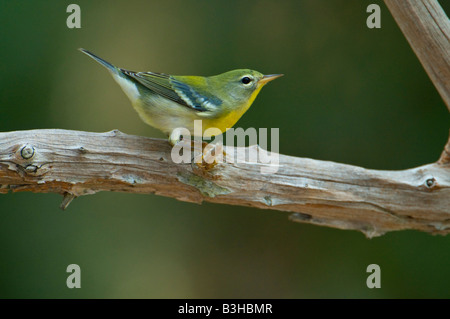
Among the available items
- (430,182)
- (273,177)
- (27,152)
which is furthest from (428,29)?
(27,152)

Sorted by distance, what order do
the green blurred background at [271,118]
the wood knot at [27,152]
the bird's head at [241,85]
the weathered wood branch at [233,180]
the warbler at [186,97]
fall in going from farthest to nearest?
the green blurred background at [271,118] → the bird's head at [241,85] → the warbler at [186,97] → the weathered wood branch at [233,180] → the wood knot at [27,152]

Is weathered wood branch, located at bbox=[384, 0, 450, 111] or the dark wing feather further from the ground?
weathered wood branch, located at bbox=[384, 0, 450, 111]

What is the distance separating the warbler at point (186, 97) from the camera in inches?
101

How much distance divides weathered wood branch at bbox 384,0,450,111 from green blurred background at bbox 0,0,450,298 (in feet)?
5.95

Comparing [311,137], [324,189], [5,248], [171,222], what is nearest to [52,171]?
[324,189]

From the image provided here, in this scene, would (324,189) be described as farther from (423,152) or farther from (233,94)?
(423,152)

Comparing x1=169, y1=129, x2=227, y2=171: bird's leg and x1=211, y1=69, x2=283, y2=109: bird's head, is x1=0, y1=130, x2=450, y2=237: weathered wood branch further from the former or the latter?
x1=211, y1=69, x2=283, y2=109: bird's head

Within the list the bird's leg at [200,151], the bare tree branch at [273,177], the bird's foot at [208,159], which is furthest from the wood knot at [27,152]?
the bird's foot at [208,159]

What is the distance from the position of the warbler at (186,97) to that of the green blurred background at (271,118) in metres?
1.53

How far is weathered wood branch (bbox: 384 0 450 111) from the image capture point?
2494 mm

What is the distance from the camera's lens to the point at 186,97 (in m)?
2.59

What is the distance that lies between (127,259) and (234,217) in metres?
1.14

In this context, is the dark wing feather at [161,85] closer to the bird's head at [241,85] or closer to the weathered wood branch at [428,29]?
the bird's head at [241,85]

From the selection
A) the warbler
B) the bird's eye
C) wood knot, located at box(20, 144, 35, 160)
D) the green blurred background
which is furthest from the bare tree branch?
the green blurred background
